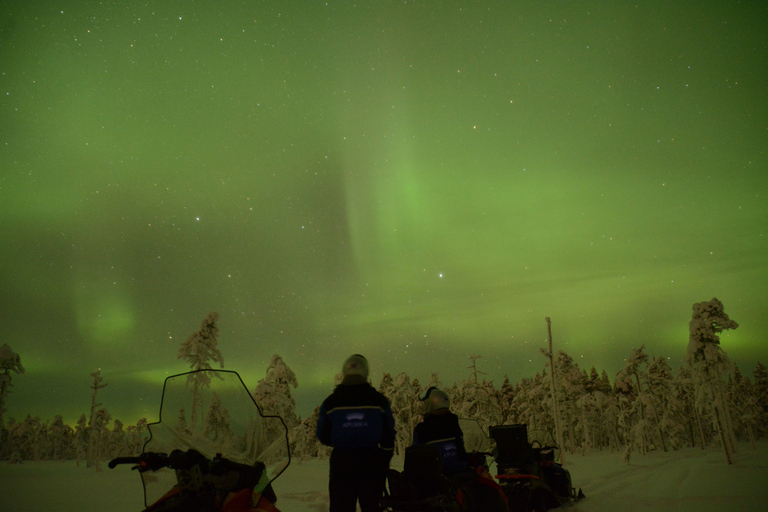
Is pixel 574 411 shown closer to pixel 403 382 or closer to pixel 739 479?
pixel 403 382

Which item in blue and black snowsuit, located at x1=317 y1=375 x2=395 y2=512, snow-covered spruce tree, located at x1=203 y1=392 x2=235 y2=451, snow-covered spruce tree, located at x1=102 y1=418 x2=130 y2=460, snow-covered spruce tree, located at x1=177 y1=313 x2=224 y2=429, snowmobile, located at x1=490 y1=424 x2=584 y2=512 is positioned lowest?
snow-covered spruce tree, located at x1=102 y1=418 x2=130 y2=460

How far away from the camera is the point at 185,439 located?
11.8 feet

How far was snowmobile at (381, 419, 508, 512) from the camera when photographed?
4.99 m

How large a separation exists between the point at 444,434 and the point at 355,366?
7.81ft

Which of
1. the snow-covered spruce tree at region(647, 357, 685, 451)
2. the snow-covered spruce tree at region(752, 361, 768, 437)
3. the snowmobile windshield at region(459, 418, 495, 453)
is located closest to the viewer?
the snowmobile windshield at region(459, 418, 495, 453)

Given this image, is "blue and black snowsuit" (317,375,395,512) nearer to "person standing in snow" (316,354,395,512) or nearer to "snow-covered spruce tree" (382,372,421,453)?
"person standing in snow" (316,354,395,512)

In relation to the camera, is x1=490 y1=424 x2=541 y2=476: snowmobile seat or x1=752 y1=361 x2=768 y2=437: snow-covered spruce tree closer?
x1=490 y1=424 x2=541 y2=476: snowmobile seat

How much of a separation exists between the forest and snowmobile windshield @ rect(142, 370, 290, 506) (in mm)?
7156

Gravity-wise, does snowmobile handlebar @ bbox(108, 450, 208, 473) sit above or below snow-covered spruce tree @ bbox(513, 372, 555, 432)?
above

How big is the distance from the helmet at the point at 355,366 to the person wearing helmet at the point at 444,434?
1.98m

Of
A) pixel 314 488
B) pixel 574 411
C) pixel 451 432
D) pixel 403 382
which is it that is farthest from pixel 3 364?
pixel 574 411

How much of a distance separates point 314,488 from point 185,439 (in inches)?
931

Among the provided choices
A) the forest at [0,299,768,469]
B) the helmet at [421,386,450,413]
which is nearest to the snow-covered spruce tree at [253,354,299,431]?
the forest at [0,299,768,469]

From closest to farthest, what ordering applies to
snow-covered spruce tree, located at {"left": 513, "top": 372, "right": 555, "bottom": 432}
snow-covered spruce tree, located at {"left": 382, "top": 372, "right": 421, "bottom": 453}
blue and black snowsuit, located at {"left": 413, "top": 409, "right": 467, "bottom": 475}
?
blue and black snowsuit, located at {"left": 413, "top": 409, "right": 467, "bottom": 475} → snow-covered spruce tree, located at {"left": 382, "top": 372, "right": 421, "bottom": 453} → snow-covered spruce tree, located at {"left": 513, "top": 372, "right": 555, "bottom": 432}
